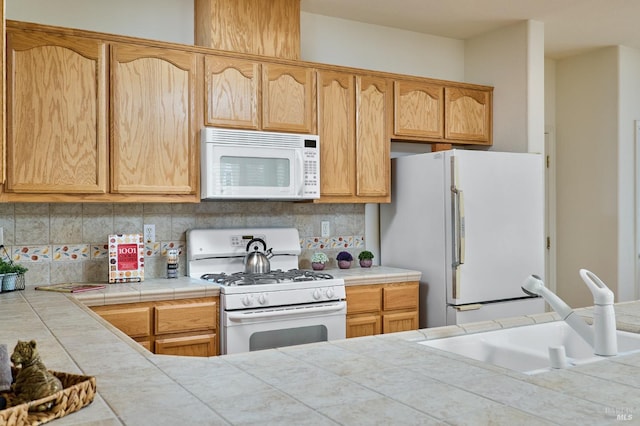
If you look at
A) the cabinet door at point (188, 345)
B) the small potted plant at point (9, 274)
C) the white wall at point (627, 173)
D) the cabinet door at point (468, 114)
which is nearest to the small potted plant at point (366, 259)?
the cabinet door at point (468, 114)

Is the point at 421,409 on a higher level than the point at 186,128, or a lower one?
lower

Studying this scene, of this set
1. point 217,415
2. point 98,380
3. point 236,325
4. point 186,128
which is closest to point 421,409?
point 217,415

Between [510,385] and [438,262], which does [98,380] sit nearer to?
[510,385]

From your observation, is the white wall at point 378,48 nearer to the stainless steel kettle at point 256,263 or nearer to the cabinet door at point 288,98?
the cabinet door at point 288,98

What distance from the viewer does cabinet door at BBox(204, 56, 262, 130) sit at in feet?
11.0

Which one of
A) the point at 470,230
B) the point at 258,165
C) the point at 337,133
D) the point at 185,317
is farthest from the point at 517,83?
Result: the point at 185,317

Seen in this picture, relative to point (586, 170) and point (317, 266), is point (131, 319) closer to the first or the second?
point (317, 266)

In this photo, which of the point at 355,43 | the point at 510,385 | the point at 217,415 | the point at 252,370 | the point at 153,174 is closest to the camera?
the point at 217,415

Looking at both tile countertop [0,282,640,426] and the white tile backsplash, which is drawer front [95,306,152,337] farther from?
tile countertop [0,282,640,426]

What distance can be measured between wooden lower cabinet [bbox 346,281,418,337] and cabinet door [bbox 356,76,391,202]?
656mm

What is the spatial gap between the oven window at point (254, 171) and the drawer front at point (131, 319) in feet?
2.83

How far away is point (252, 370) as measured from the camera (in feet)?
4.13

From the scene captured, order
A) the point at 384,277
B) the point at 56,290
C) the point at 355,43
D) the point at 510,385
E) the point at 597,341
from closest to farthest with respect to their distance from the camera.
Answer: the point at 510,385, the point at 597,341, the point at 56,290, the point at 384,277, the point at 355,43

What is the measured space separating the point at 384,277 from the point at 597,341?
2.12 meters
